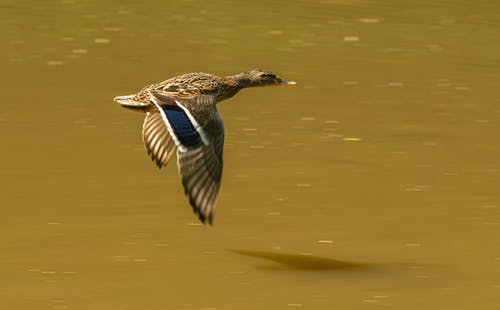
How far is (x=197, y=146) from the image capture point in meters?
9.02

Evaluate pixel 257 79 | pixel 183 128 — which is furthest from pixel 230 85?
pixel 183 128

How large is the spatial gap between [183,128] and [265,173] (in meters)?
3.02

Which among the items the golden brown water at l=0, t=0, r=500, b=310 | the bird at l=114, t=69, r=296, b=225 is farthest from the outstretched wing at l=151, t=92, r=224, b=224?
the golden brown water at l=0, t=0, r=500, b=310

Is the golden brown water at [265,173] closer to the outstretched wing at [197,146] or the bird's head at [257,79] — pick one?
the outstretched wing at [197,146]

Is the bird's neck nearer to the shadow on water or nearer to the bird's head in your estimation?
the bird's head

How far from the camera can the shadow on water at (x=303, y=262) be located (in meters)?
9.59

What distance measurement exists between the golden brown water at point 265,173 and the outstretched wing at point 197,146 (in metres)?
0.59

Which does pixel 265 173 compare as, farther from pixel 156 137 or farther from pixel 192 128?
pixel 192 128

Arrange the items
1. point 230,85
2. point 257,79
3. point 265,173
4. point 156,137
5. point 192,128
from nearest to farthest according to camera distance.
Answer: point 192,128, point 156,137, point 230,85, point 257,79, point 265,173

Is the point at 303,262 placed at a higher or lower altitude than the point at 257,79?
lower

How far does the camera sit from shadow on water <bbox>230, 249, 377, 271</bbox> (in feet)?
31.4

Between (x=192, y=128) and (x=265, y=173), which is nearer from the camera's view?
(x=192, y=128)

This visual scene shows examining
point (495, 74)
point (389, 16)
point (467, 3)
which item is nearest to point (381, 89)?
point (495, 74)

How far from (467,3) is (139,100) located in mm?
13221
